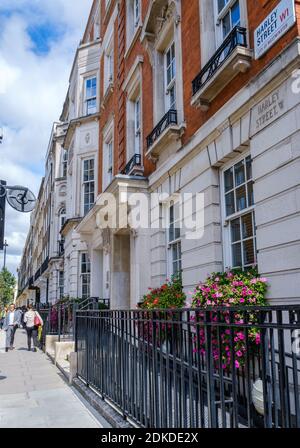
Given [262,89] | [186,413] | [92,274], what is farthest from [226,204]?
[92,274]

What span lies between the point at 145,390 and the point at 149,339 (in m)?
0.53

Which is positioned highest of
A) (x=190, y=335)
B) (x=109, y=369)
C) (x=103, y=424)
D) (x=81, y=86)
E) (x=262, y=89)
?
(x=81, y=86)

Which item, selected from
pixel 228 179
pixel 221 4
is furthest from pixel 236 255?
pixel 221 4

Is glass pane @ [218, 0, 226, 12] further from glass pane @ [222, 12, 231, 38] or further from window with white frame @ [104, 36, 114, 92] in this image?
window with white frame @ [104, 36, 114, 92]

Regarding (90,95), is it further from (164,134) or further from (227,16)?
(227,16)

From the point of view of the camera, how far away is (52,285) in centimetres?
2992

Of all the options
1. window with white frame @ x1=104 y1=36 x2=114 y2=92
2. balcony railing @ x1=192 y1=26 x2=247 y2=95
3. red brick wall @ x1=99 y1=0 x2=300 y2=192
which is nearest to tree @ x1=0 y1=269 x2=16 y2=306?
window with white frame @ x1=104 y1=36 x2=114 y2=92

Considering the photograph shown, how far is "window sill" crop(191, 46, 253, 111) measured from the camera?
6348 millimetres

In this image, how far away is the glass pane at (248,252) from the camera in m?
6.43

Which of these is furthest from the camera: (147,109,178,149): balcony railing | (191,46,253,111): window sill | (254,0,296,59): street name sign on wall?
(147,109,178,149): balcony railing

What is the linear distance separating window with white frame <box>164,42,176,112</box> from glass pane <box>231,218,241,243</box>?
4.25 m

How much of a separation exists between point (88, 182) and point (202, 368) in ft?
54.9

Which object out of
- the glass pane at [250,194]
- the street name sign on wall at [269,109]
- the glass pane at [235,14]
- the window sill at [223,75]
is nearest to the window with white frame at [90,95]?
the window sill at [223,75]

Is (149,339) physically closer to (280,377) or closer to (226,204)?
(280,377)
